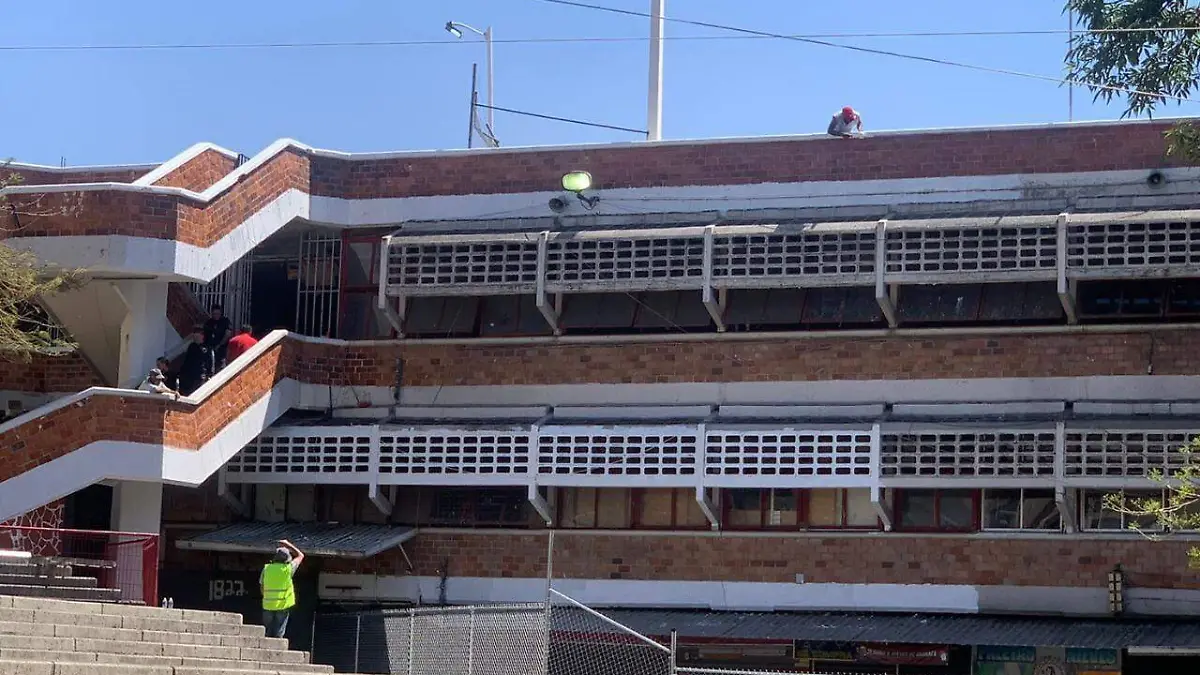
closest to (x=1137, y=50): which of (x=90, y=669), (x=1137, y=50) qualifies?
(x=1137, y=50)

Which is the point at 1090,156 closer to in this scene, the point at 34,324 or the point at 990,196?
the point at 990,196

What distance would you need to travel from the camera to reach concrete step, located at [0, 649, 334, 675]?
1830 centimetres

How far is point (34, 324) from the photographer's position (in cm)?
2664

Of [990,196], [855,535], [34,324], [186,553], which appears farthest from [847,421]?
[34,324]

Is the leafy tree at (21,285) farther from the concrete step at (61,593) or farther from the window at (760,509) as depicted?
the window at (760,509)

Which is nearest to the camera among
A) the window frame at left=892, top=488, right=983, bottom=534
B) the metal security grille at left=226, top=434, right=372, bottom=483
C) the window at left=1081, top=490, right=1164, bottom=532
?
the window at left=1081, top=490, right=1164, bottom=532

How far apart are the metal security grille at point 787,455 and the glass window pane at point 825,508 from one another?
2.10 ft

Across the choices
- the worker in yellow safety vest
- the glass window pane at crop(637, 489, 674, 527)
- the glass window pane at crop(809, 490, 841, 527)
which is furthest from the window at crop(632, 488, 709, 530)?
the worker in yellow safety vest

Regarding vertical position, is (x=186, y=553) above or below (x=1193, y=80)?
below

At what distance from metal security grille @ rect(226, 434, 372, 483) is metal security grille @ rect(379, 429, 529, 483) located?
0.30m

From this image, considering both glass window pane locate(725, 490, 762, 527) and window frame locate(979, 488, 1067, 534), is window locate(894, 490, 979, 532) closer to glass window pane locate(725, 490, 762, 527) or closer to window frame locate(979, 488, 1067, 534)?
window frame locate(979, 488, 1067, 534)

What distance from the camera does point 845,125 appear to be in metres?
25.3

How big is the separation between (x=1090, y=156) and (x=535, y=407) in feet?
24.6

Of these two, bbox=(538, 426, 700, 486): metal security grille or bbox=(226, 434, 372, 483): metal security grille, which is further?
bbox=(226, 434, 372, 483): metal security grille
